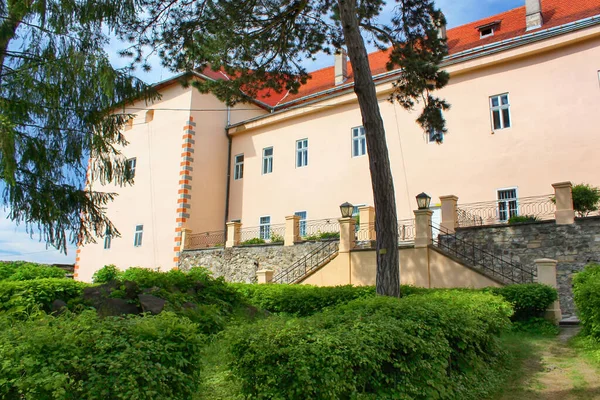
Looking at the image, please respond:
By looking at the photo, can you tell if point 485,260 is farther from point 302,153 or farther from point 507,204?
point 302,153

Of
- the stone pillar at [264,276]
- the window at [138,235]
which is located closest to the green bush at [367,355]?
the stone pillar at [264,276]

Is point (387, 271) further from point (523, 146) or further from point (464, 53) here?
point (464, 53)

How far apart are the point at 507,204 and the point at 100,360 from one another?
16.7 meters

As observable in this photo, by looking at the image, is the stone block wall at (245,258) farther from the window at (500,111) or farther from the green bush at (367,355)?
the green bush at (367,355)

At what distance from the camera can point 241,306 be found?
10.2m

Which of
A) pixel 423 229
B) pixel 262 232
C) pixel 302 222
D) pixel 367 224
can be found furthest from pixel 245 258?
pixel 423 229

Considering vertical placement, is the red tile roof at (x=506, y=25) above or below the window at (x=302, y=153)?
above

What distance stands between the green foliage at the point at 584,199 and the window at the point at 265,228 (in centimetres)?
1320

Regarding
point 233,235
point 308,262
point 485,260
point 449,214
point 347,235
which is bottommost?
point 308,262

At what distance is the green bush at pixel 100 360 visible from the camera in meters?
3.19

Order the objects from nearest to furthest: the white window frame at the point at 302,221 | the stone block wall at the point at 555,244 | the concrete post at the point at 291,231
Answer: the stone block wall at the point at 555,244 < the concrete post at the point at 291,231 < the white window frame at the point at 302,221

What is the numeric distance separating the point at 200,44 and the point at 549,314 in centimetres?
1020

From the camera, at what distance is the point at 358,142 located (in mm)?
22219

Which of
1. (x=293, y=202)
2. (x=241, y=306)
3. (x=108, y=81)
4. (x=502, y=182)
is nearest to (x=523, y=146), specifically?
(x=502, y=182)
